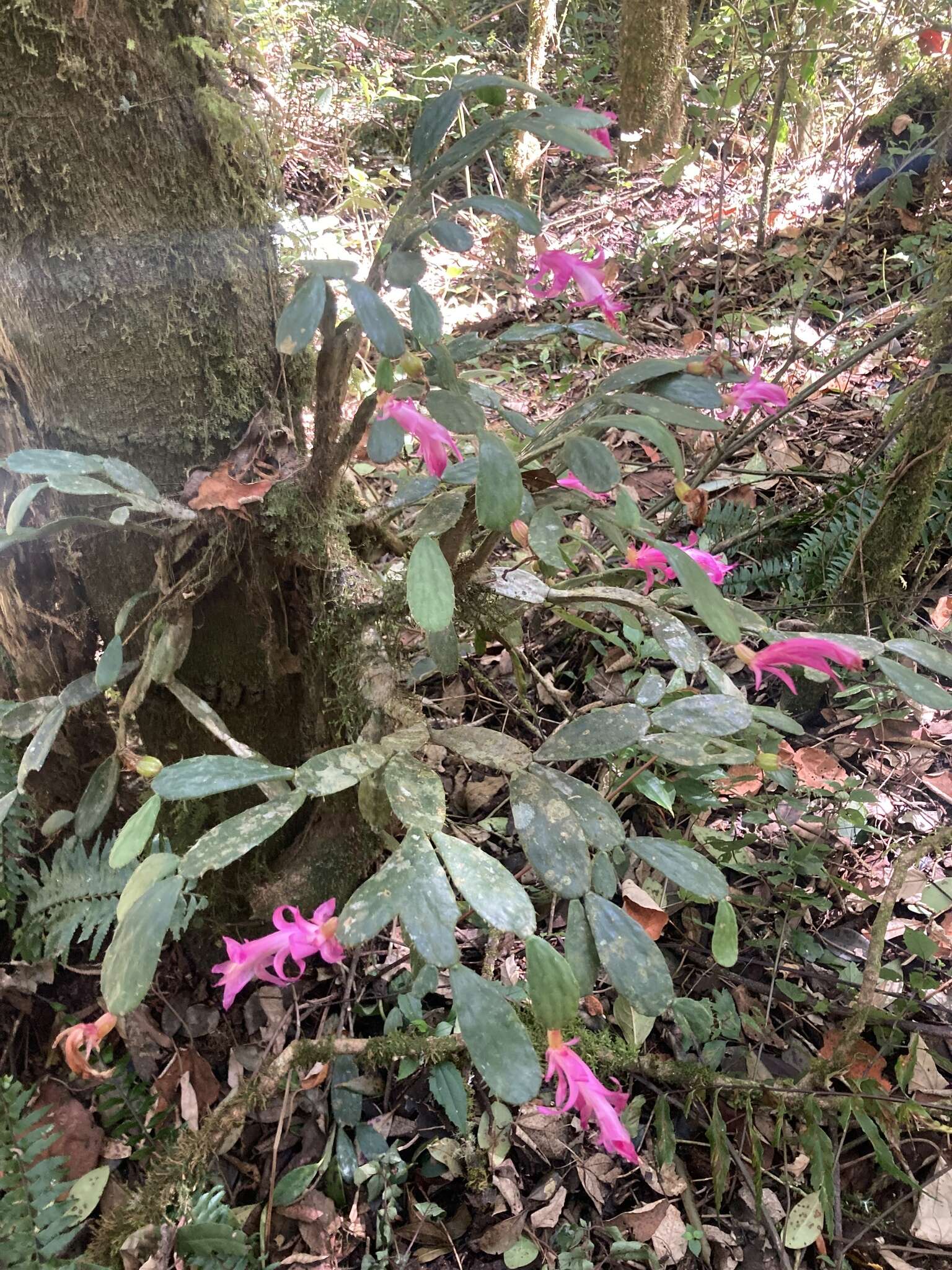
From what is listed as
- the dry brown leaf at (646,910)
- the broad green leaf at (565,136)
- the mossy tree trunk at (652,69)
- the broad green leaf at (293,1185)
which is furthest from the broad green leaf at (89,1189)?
the mossy tree trunk at (652,69)

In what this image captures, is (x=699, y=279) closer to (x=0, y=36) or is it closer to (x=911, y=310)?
(x=911, y=310)

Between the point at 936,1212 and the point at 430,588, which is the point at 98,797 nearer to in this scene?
the point at 430,588

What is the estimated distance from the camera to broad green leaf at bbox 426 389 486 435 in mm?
727

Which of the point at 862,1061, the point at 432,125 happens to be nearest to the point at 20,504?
the point at 432,125

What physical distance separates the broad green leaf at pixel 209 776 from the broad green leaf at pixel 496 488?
290 millimetres

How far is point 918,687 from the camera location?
2.71 feet

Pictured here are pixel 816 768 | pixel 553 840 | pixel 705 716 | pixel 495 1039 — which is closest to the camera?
pixel 495 1039

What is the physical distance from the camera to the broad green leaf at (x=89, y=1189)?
94 centimetres

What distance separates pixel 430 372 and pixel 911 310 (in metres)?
1.66

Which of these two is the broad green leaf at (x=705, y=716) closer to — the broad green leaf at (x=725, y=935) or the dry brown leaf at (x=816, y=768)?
the broad green leaf at (x=725, y=935)

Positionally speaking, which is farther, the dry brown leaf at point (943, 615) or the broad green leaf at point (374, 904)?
the dry brown leaf at point (943, 615)

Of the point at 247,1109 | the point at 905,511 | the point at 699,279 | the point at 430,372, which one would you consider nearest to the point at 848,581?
the point at 905,511

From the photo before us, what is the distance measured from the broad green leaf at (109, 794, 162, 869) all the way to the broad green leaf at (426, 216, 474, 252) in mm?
548

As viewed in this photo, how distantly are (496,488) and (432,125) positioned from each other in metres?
0.34
